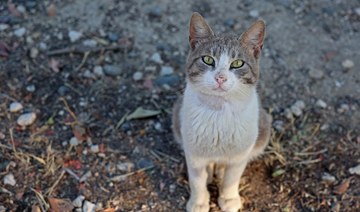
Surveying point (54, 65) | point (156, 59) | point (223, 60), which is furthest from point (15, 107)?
point (223, 60)

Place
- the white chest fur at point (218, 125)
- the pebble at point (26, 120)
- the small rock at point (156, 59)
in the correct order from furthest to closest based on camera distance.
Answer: the small rock at point (156, 59), the pebble at point (26, 120), the white chest fur at point (218, 125)

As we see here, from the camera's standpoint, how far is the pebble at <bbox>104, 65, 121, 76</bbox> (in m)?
4.02

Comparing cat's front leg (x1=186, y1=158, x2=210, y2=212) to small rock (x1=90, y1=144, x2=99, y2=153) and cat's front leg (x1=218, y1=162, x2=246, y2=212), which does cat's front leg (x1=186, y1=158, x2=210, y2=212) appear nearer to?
cat's front leg (x1=218, y1=162, x2=246, y2=212)

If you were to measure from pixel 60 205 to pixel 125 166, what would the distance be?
17.6 inches

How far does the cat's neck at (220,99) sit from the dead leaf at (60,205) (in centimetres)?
96

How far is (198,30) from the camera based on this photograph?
293 centimetres

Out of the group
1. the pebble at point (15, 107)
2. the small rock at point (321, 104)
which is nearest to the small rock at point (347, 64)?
the small rock at point (321, 104)

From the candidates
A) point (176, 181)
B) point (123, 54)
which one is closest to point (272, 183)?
point (176, 181)

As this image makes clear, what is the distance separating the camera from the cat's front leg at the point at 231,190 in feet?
10.6

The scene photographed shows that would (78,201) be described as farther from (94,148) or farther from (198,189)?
(198,189)

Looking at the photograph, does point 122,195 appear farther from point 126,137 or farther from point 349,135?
point 349,135

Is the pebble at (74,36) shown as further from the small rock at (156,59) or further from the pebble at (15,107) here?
the pebble at (15,107)

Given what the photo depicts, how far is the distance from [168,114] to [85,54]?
0.74 metres

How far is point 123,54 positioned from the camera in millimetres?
4148
